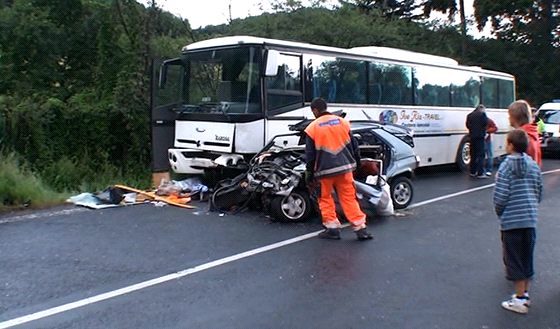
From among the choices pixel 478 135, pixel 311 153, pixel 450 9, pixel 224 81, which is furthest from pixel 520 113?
pixel 450 9

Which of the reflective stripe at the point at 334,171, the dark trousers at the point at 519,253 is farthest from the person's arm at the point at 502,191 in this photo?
the reflective stripe at the point at 334,171

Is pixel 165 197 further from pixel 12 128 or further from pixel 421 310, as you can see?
pixel 421 310

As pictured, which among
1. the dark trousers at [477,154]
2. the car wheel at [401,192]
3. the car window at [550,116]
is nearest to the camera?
the car wheel at [401,192]

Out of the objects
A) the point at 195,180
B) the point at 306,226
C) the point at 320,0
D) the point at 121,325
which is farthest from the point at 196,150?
the point at 320,0

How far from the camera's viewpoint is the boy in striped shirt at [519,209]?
194 inches

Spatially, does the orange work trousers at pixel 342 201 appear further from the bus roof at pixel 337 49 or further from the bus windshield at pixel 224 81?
the bus roof at pixel 337 49

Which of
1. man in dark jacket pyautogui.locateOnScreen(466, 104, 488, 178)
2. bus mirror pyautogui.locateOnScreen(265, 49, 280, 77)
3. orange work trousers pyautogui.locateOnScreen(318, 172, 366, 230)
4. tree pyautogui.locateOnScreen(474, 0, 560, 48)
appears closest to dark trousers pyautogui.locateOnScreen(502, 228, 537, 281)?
orange work trousers pyautogui.locateOnScreen(318, 172, 366, 230)

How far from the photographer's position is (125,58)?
14.8 m

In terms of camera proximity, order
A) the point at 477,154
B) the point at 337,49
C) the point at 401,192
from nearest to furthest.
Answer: the point at 401,192 < the point at 337,49 < the point at 477,154

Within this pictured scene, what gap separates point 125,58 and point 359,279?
10825 mm

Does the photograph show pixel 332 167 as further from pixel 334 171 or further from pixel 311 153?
Result: pixel 311 153

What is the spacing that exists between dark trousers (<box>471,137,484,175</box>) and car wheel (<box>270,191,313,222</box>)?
7167 millimetres

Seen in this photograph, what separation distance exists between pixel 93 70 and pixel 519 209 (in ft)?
52.6

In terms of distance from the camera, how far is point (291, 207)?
863cm
